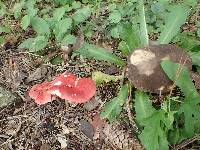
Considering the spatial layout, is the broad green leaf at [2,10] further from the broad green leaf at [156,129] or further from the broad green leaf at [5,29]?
the broad green leaf at [156,129]

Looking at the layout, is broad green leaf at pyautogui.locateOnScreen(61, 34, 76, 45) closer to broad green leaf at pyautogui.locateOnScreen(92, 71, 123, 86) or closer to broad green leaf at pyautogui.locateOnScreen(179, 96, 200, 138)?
broad green leaf at pyautogui.locateOnScreen(92, 71, 123, 86)

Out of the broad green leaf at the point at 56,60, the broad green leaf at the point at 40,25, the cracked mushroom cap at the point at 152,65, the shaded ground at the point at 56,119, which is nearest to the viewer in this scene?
the cracked mushroom cap at the point at 152,65

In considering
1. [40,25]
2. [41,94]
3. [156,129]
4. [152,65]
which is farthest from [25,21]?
[156,129]

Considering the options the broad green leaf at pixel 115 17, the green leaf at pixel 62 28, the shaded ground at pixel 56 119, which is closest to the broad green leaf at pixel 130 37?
the shaded ground at pixel 56 119

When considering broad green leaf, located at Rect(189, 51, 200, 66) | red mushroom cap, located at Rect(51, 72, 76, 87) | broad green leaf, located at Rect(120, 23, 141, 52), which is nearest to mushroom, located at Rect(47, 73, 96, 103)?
red mushroom cap, located at Rect(51, 72, 76, 87)

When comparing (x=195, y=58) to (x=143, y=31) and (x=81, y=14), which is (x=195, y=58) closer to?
(x=143, y=31)

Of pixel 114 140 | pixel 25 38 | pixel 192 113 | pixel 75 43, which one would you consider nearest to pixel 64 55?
pixel 75 43
